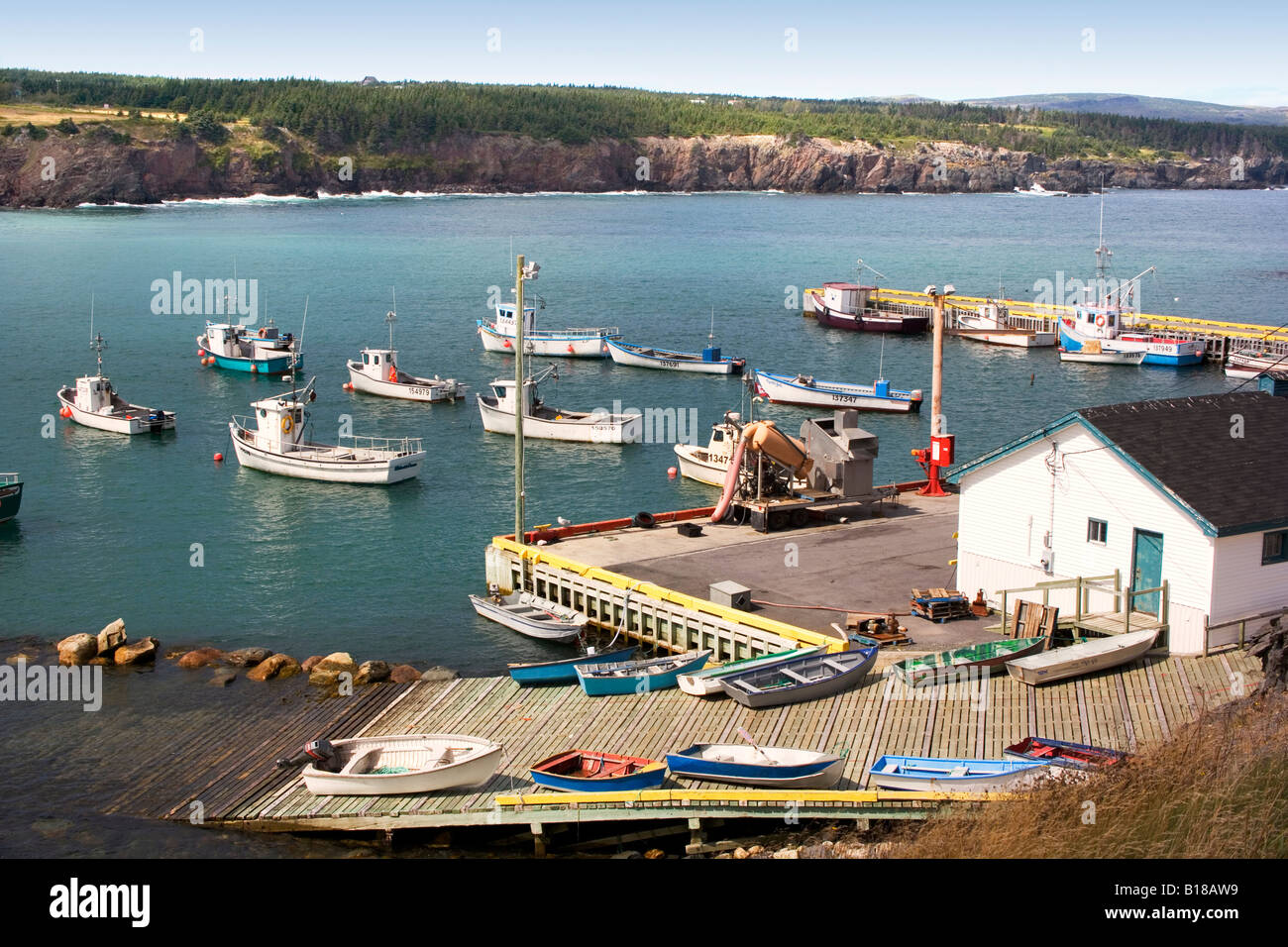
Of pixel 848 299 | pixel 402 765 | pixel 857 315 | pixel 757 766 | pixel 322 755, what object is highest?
pixel 848 299

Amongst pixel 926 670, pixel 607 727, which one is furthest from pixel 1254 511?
pixel 607 727

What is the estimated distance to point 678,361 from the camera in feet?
271

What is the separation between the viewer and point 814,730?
2439 cm

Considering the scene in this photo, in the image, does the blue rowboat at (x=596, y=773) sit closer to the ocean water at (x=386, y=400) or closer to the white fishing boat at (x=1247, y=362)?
the ocean water at (x=386, y=400)

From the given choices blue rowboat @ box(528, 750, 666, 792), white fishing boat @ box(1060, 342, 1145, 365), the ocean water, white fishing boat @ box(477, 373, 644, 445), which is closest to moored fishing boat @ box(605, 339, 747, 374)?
the ocean water

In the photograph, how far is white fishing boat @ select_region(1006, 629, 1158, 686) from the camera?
2516cm

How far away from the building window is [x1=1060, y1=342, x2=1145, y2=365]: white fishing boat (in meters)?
61.4

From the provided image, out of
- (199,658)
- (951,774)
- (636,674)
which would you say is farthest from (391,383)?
(951,774)

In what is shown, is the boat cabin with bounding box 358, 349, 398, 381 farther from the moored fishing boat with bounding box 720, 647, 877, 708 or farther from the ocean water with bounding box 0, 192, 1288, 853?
the moored fishing boat with bounding box 720, 647, 877, 708

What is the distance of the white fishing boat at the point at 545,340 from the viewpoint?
3435 inches

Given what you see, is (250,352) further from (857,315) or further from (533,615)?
(533,615)

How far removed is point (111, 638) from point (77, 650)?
857mm

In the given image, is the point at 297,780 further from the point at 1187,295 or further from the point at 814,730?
the point at 1187,295

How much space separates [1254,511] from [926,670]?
702 centimetres
